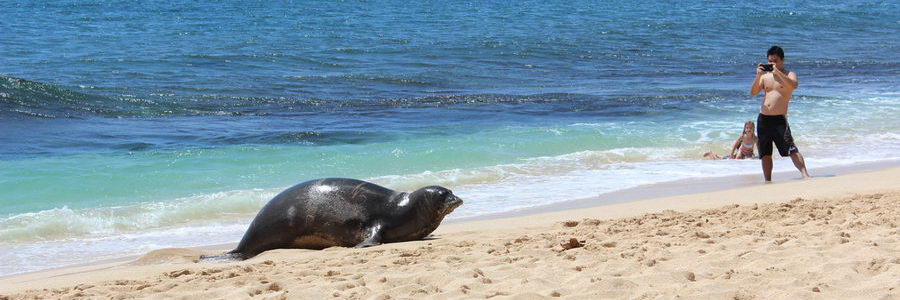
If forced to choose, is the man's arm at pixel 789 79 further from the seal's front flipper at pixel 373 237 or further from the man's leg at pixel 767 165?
the seal's front flipper at pixel 373 237

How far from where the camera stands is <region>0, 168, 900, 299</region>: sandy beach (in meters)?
5.12

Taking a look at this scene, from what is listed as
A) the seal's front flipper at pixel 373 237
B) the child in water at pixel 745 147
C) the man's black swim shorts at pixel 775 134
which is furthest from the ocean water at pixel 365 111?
the seal's front flipper at pixel 373 237

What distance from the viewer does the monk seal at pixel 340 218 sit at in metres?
7.31

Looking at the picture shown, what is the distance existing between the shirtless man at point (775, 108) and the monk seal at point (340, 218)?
3.95 meters

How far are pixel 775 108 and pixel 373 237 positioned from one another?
456 centimetres

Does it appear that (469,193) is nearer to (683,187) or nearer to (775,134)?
(683,187)

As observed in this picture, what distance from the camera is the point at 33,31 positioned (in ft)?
96.4

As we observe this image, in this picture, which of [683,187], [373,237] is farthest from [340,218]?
[683,187]

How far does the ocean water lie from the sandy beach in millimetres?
1531

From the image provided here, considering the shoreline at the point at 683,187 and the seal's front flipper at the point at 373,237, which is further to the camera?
the shoreline at the point at 683,187

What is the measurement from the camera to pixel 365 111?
16797 millimetres

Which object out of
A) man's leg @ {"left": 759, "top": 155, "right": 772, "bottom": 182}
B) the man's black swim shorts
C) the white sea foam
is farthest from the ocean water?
the man's black swim shorts

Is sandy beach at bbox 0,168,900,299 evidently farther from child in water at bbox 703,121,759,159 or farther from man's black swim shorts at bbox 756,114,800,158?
child in water at bbox 703,121,759,159

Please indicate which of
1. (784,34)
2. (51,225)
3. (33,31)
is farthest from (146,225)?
(784,34)
